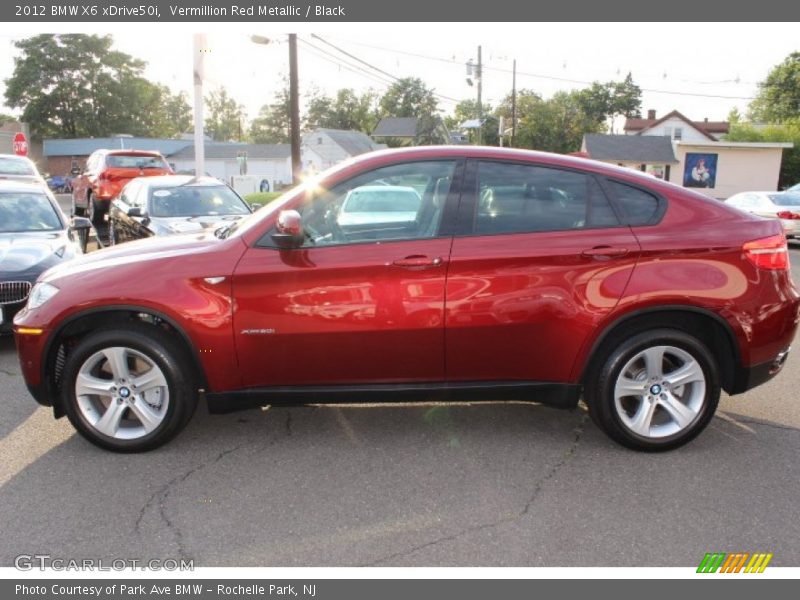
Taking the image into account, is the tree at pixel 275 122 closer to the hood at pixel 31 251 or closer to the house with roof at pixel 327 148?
the house with roof at pixel 327 148

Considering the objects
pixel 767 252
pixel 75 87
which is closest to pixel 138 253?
pixel 767 252

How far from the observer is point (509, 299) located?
3.70 meters

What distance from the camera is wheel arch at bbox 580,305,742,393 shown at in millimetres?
3758

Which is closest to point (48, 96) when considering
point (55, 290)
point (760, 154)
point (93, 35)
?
point (93, 35)

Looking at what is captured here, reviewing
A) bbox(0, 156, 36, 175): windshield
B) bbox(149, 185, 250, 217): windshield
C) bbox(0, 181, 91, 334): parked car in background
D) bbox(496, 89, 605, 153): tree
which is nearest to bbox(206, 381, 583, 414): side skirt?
bbox(0, 181, 91, 334): parked car in background

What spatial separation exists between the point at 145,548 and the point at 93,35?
76373 mm

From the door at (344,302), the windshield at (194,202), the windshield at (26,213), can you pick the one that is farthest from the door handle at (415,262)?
the windshield at (194,202)

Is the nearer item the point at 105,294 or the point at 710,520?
the point at 710,520

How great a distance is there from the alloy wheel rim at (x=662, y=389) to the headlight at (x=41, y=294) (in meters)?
3.34

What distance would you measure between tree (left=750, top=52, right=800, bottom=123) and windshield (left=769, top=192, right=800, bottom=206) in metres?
52.0

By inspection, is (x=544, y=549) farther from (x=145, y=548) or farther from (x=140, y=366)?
(x=140, y=366)

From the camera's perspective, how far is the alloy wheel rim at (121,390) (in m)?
3.81

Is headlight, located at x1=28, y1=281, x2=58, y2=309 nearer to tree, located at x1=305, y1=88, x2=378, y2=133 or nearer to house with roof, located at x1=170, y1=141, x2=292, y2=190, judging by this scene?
house with roof, located at x1=170, y1=141, x2=292, y2=190

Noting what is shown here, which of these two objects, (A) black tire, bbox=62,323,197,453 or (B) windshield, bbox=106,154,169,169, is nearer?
(A) black tire, bbox=62,323,197,453
